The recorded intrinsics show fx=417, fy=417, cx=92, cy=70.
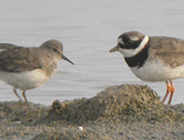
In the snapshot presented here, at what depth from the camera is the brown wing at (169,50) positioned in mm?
6676

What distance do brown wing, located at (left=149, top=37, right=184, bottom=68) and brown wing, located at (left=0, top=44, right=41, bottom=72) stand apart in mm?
1898

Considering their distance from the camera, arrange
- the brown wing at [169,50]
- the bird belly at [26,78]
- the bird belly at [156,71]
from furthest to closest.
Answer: the brown wing at [169,50]
the bird belly at [156,71]
the bird belly at [26,78]

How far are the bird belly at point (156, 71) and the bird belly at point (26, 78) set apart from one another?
4.96 feet

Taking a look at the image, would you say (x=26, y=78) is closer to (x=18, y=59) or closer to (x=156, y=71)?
(x=18, y=59)

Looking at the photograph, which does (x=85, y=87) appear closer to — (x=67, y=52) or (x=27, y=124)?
(x=67, y=52)

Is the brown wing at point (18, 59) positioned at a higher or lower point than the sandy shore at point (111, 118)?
higher

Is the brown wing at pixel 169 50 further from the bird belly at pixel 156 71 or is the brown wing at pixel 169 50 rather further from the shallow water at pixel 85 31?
the shallow water at pixel 85 31

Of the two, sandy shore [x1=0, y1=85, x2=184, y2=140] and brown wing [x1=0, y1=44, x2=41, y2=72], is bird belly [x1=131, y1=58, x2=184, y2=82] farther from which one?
brown wing [x1=0, y1=44, x2=41, y2=72]

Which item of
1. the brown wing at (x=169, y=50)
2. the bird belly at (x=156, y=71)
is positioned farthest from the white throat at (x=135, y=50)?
the bird belly at (x=156, y=71)

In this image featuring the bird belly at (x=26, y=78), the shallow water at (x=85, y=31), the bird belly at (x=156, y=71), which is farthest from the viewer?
the shallow water at (x=85, y=31)

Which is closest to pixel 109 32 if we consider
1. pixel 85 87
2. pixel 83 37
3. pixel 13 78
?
pixel 83 37

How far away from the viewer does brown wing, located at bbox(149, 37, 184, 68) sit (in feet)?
21.9

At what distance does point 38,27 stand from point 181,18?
4197 mm

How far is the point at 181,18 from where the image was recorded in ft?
40.3
